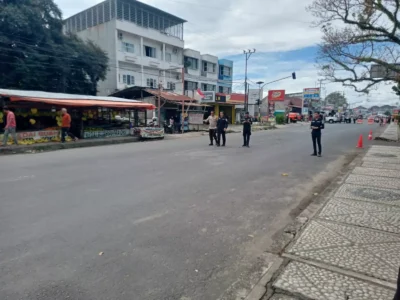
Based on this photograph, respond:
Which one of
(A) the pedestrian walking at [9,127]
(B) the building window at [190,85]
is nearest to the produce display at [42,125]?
(A) the pedestrian walking at [9,127]

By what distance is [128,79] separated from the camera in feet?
108

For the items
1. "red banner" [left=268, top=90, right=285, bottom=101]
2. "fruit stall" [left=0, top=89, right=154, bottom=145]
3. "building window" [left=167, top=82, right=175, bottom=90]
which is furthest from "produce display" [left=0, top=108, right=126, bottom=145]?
"red banner" [left=268, top=90, right=285, bottom=101]

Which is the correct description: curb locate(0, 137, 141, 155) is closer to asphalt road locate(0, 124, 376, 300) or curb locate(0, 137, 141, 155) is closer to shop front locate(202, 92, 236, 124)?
asphalt road locate(0, 124, 376, 300)

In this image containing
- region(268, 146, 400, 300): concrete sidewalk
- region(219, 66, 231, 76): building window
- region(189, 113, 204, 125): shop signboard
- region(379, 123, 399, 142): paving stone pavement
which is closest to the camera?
region(268, 146, 400, 300): concrete sidewalk

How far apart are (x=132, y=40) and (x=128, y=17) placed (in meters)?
2.63

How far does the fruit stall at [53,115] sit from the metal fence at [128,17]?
15.9 m

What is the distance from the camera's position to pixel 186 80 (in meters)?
40.5

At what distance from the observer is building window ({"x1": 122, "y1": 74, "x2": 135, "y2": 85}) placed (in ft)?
106

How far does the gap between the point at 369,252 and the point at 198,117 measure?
75.2 ft

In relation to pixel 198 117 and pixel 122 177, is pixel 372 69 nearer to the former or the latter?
pixel 198 117

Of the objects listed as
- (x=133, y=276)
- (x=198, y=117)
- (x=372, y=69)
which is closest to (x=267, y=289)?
(x=133, y=276)

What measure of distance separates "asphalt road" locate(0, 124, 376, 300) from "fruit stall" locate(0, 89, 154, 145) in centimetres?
832

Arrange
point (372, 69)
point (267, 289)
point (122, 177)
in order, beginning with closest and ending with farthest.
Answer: point (267, 289) < point (122, 177) < point (372, 69)

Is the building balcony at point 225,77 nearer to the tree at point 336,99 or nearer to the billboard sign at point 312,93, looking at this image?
the billboard sign at point 312,93
